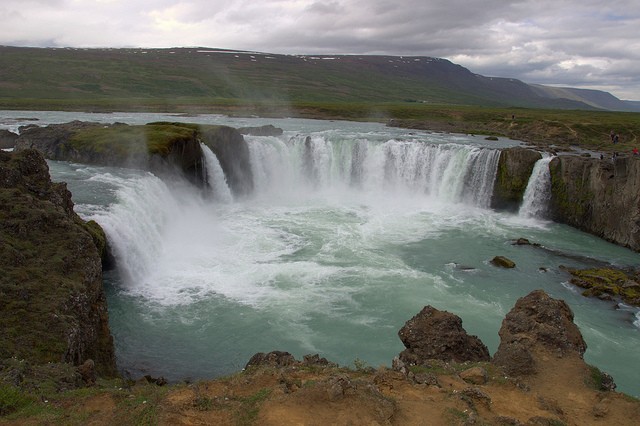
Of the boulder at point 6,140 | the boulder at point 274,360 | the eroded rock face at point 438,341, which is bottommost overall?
the boulder at point 274,360

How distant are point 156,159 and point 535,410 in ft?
96.6

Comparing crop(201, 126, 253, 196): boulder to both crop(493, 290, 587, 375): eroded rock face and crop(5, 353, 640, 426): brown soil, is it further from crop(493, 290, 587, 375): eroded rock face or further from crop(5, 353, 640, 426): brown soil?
crop(5, 353, 640, 426): brown soil

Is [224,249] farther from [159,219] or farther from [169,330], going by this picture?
[169,330]

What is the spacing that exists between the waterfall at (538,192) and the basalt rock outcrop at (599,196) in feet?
1.30

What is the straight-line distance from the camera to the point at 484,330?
18.5m

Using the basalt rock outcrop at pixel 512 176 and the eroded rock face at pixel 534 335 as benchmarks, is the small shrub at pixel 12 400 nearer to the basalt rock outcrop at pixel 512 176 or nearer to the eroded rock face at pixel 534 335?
Answer: the eroded rock face at pixel 534 335

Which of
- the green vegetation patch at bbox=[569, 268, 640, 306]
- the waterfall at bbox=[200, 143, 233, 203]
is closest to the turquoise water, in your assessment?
the waterfall at bbox=[200, 143, 233, 203]

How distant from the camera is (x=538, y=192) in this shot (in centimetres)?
3544

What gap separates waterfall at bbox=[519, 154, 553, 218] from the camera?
3522 centimetres

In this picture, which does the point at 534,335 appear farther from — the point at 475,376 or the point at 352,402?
the point at 352,402

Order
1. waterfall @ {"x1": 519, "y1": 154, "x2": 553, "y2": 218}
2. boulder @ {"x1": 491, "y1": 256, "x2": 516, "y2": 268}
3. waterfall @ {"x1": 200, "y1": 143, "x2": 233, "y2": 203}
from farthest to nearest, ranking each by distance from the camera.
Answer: waterfall @ {"x1": 200, "y1": 143, "x2": 233, "y2": 203}, waterfall @ {"x1": 519, "y1": 154, "x2": 553, "y2": 218}, boulder @ {"x1": 491, "y1": 256, "x2": 516, "y2": 268}

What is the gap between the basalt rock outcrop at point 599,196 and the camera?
2978cm

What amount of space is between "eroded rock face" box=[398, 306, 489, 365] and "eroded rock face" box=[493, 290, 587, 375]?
870mm

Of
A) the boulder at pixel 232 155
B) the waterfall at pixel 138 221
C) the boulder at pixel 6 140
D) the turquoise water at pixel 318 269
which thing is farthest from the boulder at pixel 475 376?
the boulder at pixel 6 140
